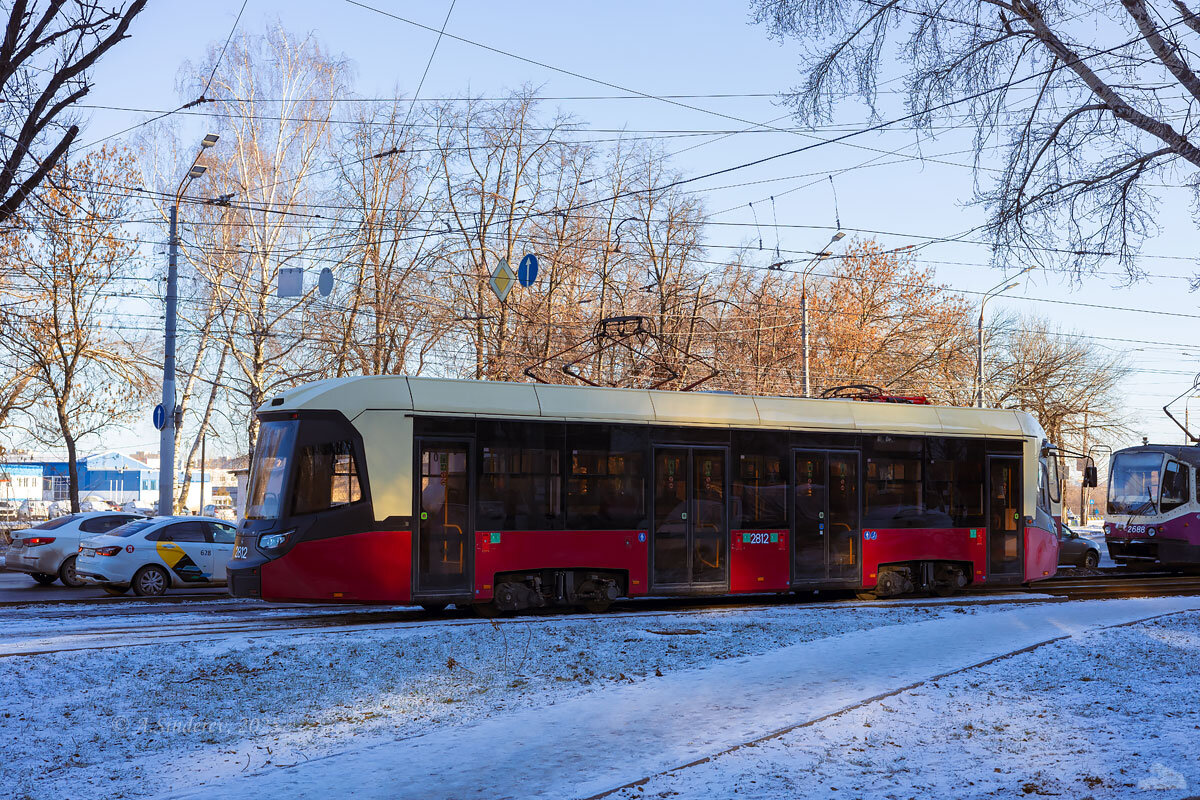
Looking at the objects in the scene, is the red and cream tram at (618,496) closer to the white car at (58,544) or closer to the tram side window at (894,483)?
the tram side window at (894,483)

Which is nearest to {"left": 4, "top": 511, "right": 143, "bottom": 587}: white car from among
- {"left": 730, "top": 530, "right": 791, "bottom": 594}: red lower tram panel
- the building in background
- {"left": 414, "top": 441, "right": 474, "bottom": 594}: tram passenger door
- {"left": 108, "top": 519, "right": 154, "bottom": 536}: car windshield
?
{"left": 108, "top": 519, "right": 154, "bottom": 536}: car windshield

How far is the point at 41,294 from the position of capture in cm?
3073

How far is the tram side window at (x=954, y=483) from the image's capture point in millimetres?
19047

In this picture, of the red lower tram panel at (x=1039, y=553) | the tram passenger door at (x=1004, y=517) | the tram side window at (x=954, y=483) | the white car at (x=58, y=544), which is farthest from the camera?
the white car at (x=58, y=544)

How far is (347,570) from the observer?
46.1ft

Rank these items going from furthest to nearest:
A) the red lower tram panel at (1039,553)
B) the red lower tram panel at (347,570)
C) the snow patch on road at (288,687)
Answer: the red lower tram panel at (1039,553)
the red lower tram panel at (347,570)
the snow patch on road at (288,687)

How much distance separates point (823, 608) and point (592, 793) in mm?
10271

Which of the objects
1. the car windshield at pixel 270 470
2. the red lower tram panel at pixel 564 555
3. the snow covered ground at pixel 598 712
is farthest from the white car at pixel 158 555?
the snow covered ground at pixel 598 712

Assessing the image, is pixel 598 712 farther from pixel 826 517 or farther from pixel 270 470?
pixel 826 517

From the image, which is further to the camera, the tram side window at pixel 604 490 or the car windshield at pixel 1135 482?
the car windshield at pixel 1135 482

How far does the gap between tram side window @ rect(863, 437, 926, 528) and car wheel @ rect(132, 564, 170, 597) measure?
12.1m

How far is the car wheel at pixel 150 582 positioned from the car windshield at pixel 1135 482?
22.4 m

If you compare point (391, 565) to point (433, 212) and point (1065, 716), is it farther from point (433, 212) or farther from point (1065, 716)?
point (433, 212)

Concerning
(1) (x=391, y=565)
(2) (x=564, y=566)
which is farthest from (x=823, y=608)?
(1) (x=391, y=565)
